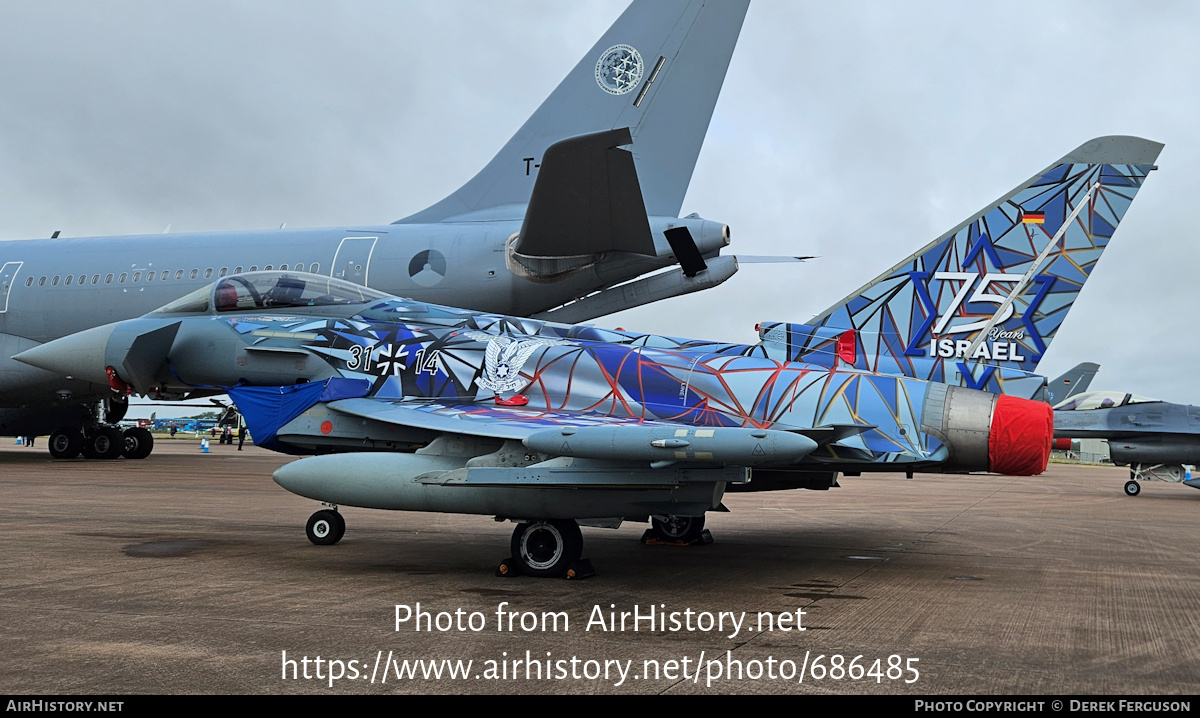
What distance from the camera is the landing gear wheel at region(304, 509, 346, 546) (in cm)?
870

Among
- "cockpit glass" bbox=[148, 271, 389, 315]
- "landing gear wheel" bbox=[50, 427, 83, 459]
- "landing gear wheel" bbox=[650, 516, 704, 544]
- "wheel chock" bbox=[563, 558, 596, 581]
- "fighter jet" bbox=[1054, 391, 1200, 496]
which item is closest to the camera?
"wheel chock" bbox=[563, 558, 596, 581]

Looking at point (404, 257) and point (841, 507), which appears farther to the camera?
point (404, 257)

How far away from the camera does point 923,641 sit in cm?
509

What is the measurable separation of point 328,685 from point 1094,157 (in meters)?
9.25

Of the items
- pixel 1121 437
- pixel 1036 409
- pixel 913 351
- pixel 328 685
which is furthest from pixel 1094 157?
pixel 1121 437

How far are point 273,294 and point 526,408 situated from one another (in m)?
3.30

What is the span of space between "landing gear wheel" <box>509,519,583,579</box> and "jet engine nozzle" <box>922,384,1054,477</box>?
3.01 metres

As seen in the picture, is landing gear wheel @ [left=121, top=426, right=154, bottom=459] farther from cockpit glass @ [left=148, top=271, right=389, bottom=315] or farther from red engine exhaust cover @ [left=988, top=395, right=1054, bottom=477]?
red engine exhaust cover @ [left=988, top=395, right=1054, bottom=477]

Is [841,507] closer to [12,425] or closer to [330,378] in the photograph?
[330,378]

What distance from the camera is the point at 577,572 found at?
23.0 ft

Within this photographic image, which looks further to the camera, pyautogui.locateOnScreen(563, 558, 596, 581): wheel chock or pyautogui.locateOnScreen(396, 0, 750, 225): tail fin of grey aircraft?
pyautogui.locateOnScreen(396, 0, 750, 225): tail fin of grey aircraft

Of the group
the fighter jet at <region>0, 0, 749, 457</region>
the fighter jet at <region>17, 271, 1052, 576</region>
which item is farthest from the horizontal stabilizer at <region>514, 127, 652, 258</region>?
the fighter jet at <region>17, 271, 1052, 576</region>

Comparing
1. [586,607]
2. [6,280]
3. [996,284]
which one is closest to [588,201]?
[996,284]

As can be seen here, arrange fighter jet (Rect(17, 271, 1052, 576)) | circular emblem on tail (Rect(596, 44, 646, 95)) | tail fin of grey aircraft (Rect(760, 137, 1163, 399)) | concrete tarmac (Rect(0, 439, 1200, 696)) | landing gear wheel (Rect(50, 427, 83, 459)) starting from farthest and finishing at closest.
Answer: landing gear wheel (Rect(50, 427, 83, 459)) → circular emblem on tail (Rect(596, 44, 646, 95)) → tail fin of grey aircraft (Rect(760, 137, 1163, 399)) → fighter jet (Rect(17, 271, 1052, 576)) → concrete tarmac (Rect(0, 439, 1200, 696))
